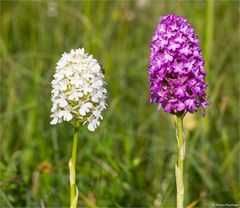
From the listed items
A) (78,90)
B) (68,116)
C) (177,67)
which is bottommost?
(68,116)

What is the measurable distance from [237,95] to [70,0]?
328cm

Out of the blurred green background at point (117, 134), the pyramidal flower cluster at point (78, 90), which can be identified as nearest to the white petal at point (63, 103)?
the pyramidal flower cluster at point (78, 90)

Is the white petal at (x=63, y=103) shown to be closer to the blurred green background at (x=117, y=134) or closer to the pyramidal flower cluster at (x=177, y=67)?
the pyramidal flower cluster at (x=177, y=67)

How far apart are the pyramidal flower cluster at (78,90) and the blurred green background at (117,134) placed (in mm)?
911

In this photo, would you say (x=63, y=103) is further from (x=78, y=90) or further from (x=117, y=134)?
(x=117, y=134)

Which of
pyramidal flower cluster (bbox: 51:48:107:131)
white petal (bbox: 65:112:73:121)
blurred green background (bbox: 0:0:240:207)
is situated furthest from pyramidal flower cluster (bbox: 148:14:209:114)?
blurred green background (bbox: 0:0:240:207)

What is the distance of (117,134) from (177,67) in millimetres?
2720

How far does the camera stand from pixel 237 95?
6566mm

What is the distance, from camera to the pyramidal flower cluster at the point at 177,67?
278 cm

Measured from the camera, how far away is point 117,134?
17.8 ft

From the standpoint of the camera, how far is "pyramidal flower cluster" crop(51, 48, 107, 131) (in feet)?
9.08

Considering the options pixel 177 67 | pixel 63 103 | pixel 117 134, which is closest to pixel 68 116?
pixel 63 103

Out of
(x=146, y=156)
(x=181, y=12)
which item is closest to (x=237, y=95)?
(x=181, y=12)

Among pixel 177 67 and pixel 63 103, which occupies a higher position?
pixel 177 67
